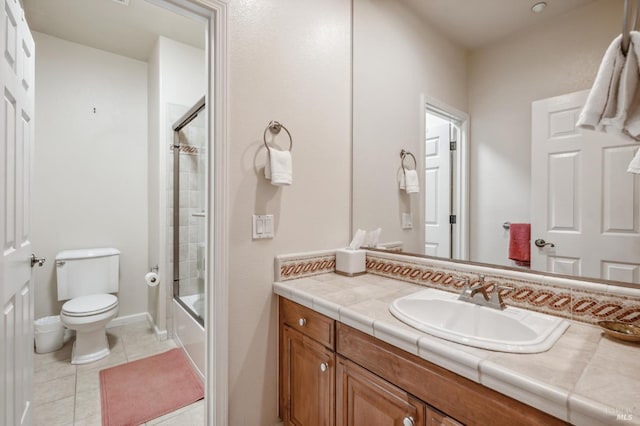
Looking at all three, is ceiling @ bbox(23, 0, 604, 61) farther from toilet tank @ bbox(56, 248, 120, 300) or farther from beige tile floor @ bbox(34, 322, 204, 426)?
beige tile floor @ bbox(34, 322, 204, 426)

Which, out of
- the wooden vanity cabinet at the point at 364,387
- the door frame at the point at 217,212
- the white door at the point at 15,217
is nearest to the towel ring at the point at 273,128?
the door frame at the point at 217,212

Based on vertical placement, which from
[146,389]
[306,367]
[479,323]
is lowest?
[146,389]

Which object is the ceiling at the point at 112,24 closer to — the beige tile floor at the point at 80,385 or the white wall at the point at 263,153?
the white wall at the point at 263,153

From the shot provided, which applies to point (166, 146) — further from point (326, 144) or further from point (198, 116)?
point (326, 144)

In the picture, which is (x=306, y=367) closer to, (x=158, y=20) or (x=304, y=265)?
(x=304, y=265)

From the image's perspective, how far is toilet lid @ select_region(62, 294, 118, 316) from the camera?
2.26m

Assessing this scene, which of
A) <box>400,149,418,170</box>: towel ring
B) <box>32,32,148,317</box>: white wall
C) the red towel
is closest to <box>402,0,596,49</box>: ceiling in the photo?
<box>400,149,418,170</box>: towel ring

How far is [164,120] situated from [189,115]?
0.41m

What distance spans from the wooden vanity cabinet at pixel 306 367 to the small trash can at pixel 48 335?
2.22m

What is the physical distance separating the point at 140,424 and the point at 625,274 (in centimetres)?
235

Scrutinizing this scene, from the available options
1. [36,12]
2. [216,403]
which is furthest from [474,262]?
[36,12]

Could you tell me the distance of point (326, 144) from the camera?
5.65ft

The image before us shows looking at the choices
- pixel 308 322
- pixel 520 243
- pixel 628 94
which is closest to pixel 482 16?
pixel 628 94

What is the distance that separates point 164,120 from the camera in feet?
8.89
